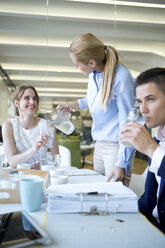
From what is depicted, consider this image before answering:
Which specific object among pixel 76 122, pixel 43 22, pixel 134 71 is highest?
pixel 43 22

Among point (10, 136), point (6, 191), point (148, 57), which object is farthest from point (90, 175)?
point (148, 57)

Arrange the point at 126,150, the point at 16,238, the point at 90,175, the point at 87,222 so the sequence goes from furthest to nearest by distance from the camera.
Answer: the point at 90,175
the point at 126,150
the point at 87,222
the point at 16,238

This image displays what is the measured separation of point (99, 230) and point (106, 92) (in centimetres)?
103

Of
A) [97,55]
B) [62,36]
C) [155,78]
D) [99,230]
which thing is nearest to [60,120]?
[97,55]

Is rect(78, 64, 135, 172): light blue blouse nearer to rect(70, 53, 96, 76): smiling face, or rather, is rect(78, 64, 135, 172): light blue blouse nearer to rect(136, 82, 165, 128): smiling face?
rect(70, 53, 96, 76): smiling face

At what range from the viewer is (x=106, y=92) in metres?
1.59

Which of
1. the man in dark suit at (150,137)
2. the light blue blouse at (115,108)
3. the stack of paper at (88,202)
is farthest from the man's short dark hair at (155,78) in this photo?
the stack of paper at (88,202)

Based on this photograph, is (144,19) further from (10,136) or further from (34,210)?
(34,210)

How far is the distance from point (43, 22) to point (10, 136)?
9.38ft

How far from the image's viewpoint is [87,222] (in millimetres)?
753

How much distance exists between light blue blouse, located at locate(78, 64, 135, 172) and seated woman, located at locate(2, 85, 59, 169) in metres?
0.48

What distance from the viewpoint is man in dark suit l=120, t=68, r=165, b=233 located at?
868mm

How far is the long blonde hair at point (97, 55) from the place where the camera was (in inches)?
62.4

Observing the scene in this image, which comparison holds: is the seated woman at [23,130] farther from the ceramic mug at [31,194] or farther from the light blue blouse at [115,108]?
the ceramic mug at [31,194]
